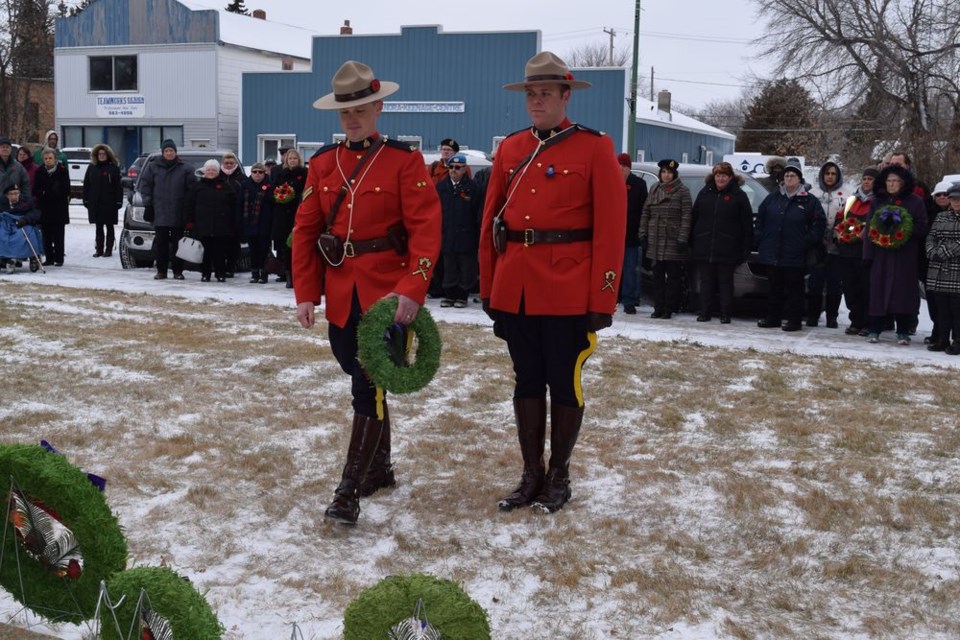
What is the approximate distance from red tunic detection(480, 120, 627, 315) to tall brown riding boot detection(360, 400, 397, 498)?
933 millimetres

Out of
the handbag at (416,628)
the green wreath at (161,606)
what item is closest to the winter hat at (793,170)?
the handbag at (416,628)

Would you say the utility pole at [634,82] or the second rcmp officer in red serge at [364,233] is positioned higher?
the utility pole at [634,82]

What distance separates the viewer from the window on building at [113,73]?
1500 inches

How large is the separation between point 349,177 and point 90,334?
545 cm

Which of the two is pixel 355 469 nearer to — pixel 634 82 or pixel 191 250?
pixel 191 250

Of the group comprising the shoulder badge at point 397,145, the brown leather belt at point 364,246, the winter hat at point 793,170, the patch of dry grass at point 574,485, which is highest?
the winter hat at point 793,170

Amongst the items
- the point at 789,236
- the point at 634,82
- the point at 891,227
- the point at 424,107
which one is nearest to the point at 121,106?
the point at 424,107

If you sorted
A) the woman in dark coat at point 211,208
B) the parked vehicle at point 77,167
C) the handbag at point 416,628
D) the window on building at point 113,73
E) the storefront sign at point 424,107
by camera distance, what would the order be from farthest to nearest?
the window on building at point 113,73, the storefront sign at point 424,107, the parked vehicle at point 77,167, the woman in dark coat at point 211,208, the handbag at point 416,628

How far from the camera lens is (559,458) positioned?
4.98 meters

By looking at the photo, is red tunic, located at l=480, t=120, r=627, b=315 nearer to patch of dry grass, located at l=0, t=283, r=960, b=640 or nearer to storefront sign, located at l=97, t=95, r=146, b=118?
patch of dry grass, located at l=0, t=283, r=960, b=640

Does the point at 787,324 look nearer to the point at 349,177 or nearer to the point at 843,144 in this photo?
the point at 349,177

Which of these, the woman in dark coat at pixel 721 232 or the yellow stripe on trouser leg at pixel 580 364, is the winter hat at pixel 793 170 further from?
the yellow stripe on trouser leg at pixel 580 364

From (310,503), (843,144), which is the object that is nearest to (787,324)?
(310,503)

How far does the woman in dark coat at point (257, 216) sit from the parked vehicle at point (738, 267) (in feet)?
15.6
